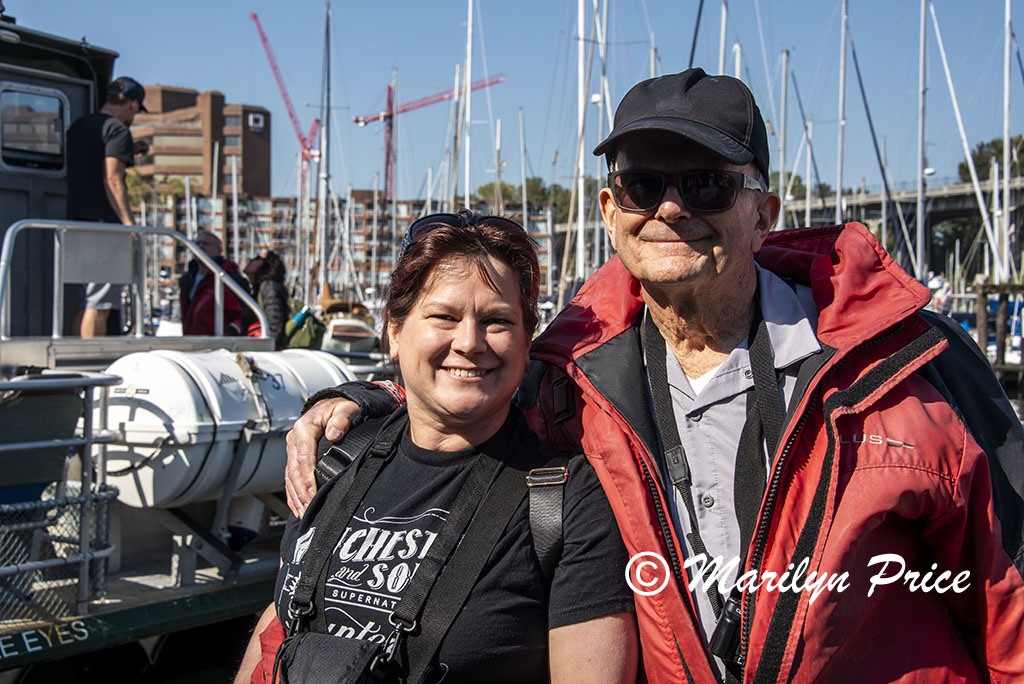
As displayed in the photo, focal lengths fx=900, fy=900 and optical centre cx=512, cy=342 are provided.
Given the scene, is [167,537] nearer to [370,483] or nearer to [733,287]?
[370,483]

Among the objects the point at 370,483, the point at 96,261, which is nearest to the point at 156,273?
the point at 96,261

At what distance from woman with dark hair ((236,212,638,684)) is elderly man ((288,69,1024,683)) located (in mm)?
147

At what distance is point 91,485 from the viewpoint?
4.99m

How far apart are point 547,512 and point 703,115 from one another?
114cm

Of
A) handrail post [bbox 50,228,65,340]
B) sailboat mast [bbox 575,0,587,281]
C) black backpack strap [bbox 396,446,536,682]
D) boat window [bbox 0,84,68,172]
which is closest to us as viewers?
black backpack strap [bbox 396,446,536,682]

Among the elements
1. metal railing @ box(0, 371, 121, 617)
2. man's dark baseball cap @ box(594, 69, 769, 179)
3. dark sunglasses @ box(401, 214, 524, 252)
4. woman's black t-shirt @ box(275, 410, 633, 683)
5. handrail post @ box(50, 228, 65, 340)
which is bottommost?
metal railing @ box(0, 371, 121, 617)

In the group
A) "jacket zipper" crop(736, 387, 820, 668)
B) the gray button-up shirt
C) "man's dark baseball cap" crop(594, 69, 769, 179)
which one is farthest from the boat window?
"jacket zipper" crop(736, 387, 820, 668)

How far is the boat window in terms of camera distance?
7.21 m

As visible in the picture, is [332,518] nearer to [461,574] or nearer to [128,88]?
[461,574]

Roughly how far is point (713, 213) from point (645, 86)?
43cm

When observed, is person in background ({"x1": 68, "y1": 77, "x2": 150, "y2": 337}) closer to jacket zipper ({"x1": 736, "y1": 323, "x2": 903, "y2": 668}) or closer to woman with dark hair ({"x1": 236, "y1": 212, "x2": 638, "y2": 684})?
woman with dark hair ({"x1": 236, "y1": 212, "x2": 638, "y2": 684})

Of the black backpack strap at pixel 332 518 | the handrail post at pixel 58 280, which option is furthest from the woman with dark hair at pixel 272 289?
the black backpack strap at pixel 332 518

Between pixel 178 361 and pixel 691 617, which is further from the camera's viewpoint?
pixel 178 361

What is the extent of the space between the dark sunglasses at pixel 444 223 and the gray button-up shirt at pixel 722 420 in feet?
2.20
